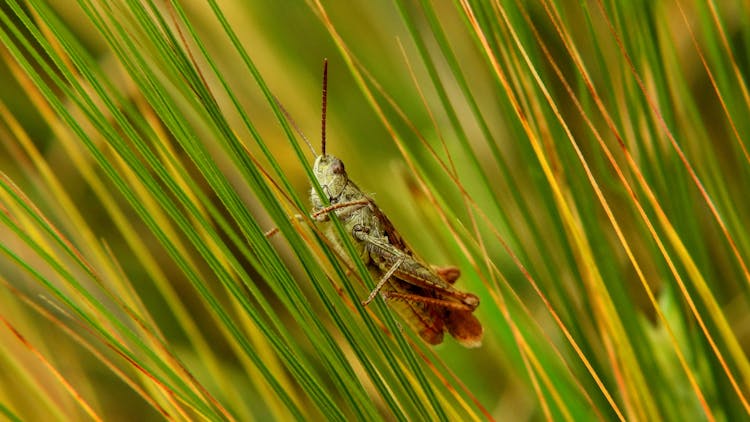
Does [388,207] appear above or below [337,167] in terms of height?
below

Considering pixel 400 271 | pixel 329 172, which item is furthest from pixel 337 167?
pixel 400 271

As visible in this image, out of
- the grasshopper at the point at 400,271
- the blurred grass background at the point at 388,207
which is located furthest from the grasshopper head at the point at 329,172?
the blurred grass background at the point at 388,207

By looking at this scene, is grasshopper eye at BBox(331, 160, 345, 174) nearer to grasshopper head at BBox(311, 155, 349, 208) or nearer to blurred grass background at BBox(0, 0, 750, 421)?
grasshopper head at BBox(311, 155, 349, 208)

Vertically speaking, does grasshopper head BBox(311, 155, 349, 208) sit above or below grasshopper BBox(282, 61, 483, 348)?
above

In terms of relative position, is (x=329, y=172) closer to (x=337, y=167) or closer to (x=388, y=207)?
(x=337, y=167)

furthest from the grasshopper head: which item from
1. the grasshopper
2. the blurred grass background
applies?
the blurred grass background

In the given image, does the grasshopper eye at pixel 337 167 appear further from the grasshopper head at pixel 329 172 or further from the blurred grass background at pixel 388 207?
the blurred grass background at pixel 388 207
